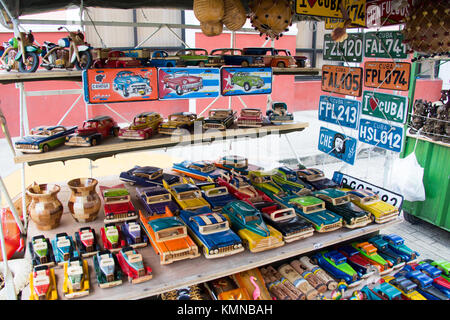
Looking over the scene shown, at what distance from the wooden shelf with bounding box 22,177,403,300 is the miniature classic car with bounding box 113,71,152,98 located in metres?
1.28

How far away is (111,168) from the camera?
751 cm

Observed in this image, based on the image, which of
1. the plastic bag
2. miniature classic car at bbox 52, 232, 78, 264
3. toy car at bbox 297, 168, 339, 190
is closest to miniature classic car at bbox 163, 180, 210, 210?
miniature classic car at bbox 52, 232, 78, 264

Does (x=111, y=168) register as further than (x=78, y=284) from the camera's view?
Yes

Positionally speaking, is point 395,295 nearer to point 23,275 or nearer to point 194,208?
point 194,208

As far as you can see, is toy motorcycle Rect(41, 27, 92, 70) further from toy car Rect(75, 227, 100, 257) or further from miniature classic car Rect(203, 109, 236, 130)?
toy car Rect(75, 227, 100, 257)

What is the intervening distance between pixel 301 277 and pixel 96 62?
8.74ft

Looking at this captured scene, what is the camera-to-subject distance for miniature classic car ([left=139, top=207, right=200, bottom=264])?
2717 millimetres

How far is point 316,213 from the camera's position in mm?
3430

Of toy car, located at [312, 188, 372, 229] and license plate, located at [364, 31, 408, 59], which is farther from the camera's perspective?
license plate, located at [364, 31, 408, 59]

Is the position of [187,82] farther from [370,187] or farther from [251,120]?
[370,187]

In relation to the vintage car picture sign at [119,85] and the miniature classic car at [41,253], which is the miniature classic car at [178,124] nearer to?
the vintage car picture sign at [119,85]

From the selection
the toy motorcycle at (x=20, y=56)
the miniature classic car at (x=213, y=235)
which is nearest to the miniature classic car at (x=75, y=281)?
the miniature classic car at (x=213, y=235)

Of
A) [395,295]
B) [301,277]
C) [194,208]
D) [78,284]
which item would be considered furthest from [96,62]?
[395,295]

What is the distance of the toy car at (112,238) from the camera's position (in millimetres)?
2904
